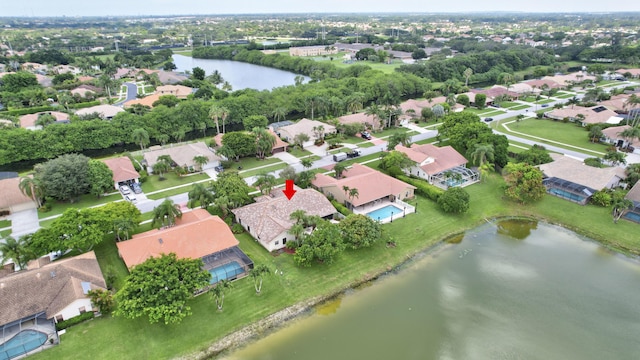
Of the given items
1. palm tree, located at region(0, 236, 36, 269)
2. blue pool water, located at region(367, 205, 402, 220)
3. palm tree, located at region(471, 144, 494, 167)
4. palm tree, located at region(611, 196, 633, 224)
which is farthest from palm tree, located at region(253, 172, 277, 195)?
palm tree, located at region(611, 196, 633, 224)

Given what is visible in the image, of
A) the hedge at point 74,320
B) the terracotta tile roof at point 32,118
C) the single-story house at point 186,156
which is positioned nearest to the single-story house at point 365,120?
the single-story house at point 186,156

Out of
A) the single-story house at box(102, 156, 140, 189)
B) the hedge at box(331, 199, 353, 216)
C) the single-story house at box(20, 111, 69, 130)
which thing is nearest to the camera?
the hedge at box(331, 199, 353, 216)

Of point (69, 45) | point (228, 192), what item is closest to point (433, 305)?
point (228, 192)

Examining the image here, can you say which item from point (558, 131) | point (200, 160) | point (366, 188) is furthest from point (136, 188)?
point (558, 131)

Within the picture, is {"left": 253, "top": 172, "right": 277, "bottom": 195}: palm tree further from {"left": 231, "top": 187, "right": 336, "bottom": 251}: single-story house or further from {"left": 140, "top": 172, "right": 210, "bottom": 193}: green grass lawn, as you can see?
{"left": 140, "top": 172, "right": 210, "bottom": 193}: green grass lawn

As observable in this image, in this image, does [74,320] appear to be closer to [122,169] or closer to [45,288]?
[45,288]

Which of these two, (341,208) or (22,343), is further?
(341,208)

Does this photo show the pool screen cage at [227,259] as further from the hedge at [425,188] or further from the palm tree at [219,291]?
the hedge at [425,188]
